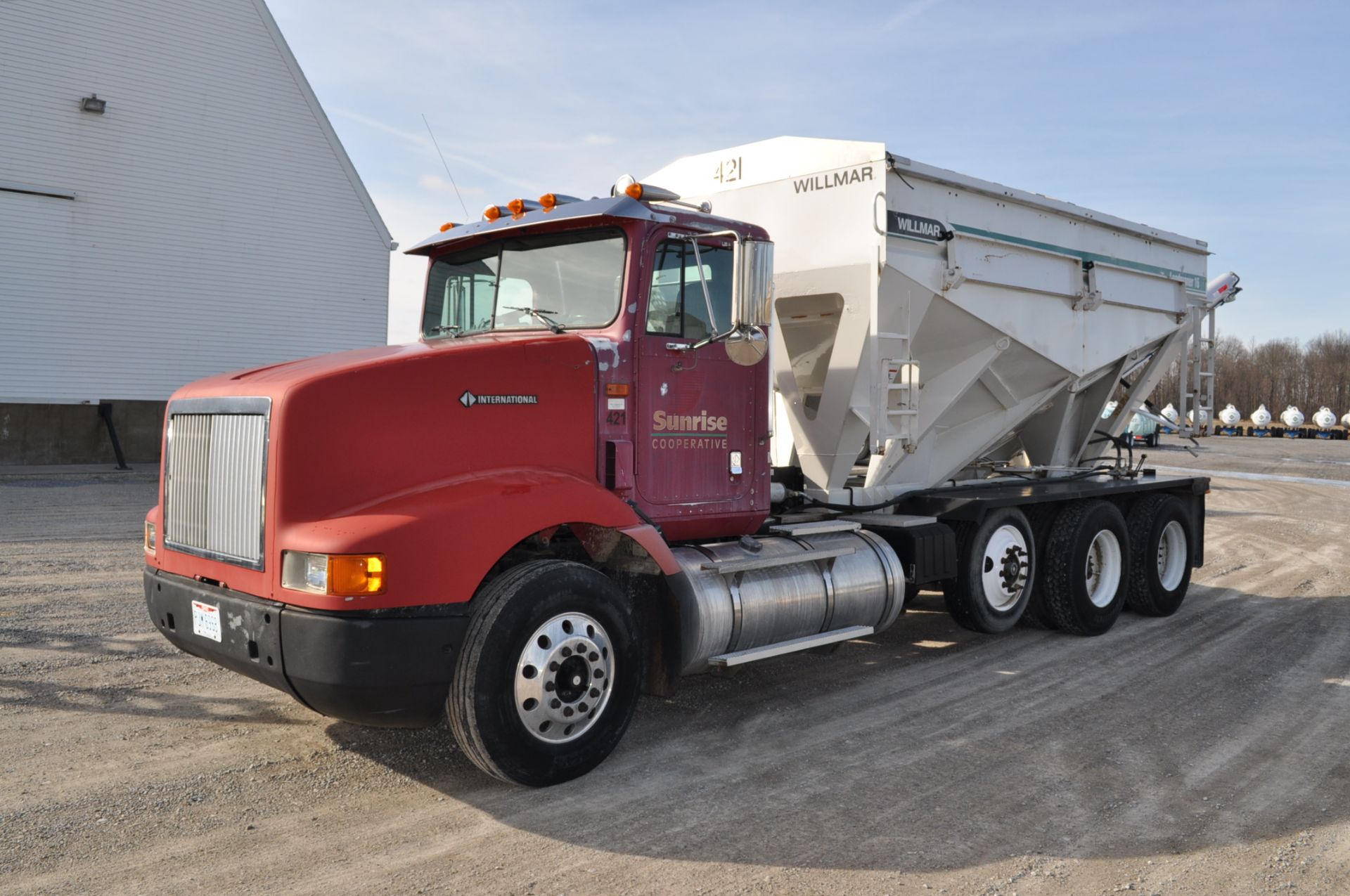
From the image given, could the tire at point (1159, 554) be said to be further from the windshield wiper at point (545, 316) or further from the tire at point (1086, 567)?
the windshield wiper at point (545, 316)

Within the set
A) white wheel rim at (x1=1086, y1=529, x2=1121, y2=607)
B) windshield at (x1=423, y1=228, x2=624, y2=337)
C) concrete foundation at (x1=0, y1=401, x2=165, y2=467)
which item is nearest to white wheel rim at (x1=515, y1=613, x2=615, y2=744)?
windshield at (x1=423, y1=228, x2=624, y2=337)

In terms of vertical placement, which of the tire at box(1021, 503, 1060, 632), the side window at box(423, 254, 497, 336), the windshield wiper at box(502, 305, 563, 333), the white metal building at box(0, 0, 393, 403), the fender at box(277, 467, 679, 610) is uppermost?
the white metal building at box(0, 0, 393, 403)

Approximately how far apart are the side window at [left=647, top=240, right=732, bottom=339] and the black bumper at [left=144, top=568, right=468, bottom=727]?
79.8 inches

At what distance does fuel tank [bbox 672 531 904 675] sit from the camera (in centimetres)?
558

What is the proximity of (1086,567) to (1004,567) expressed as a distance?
103cm

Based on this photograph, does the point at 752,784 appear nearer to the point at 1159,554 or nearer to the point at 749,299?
the point at 749,299

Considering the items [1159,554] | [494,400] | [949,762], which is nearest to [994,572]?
[1159,554]

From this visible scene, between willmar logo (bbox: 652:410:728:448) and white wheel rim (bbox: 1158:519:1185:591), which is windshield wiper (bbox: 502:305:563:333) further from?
white wheel rim (bbox: 1158:519:1185:591)

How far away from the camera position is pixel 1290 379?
290 ft

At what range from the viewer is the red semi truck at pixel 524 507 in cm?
442

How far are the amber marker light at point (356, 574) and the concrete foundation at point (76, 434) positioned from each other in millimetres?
18397

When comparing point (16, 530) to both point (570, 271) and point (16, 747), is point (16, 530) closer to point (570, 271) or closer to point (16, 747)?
point (16, 747)

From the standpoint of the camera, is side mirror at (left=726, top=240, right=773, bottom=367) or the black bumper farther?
side mirror at (left=726, top=240, right=773, bottom=367)

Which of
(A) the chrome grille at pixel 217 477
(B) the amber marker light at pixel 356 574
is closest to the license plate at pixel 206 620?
(A) the chrome grille at pixel 217 477
